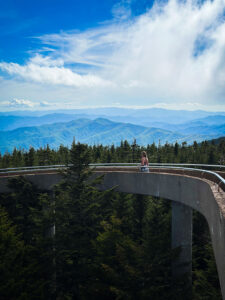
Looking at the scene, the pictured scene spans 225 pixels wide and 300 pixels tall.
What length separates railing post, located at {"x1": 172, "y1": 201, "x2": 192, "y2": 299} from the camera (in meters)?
17.1

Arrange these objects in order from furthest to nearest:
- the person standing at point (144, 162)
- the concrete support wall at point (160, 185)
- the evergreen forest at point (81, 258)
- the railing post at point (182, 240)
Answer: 1. the person standing at point (144, 162)
2. the railing post at point (182, 240)
3. the evergreen forest at point (81, 258)
4. the concrete support wall at point (160, 185)

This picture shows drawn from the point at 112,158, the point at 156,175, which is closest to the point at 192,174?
the point at 156,175

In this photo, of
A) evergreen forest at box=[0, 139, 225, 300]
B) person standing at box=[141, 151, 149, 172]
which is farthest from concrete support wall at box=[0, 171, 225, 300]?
evergreen forest at box=[0, 139, 225, 300]

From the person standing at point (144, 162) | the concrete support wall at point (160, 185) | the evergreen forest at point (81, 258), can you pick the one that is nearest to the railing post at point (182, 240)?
the concrete support wall at point (160, 185)

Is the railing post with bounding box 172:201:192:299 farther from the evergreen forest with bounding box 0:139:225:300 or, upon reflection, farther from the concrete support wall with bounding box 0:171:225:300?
the evergreen forest with bounding box 0:139:225:300

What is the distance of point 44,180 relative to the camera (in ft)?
70.4

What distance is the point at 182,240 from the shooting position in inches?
685

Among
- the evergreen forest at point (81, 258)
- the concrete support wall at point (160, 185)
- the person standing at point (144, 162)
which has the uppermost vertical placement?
the person standing at point (144, 162)

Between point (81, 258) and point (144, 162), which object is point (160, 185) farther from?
point (81, 258)

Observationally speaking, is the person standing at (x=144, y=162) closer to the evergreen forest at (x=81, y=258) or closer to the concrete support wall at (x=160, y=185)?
the concrete support wall at (x=160, y=185)

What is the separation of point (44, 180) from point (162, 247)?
9986 millimetres

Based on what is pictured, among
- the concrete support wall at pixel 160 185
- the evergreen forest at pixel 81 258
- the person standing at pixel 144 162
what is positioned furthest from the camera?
the person standing at pixel 144 162

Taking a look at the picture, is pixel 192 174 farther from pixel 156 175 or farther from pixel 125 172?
pixel 125 172

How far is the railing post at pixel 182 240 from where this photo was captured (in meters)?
17.1
